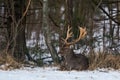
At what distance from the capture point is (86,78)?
11.3 metres

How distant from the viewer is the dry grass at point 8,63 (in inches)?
520

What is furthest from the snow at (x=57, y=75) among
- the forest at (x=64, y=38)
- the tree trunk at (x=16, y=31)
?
the tree trunk at (x=16, y=31)

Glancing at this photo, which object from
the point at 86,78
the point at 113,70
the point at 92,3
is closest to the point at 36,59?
the point at 92,3

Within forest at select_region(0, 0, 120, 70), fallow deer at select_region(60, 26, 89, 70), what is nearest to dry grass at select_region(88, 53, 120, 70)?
forest at select_region(0, 0, 120, 70)

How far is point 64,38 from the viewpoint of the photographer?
1495 centimetres

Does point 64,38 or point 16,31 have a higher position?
point 16,31

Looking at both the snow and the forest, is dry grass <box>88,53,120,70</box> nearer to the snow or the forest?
the forest

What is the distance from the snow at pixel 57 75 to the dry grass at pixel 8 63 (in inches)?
16.6

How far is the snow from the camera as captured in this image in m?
11.2

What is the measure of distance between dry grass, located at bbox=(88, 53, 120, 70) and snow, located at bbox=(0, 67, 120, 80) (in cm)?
68

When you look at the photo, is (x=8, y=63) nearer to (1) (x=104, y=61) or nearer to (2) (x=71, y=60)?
(2) (x=71, y=60)

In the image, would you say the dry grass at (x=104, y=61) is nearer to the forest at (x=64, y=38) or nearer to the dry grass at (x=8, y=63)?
the forest at (x=64, y=38)

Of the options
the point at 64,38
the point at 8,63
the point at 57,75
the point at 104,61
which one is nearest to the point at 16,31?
the point at 64,38

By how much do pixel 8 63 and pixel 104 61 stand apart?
263 cm
